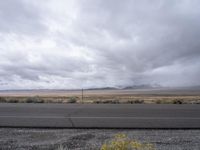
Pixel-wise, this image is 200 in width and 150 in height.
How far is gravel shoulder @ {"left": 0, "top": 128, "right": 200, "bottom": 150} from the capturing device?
8.38 metres

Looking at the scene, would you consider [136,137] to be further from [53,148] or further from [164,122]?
[164,122]

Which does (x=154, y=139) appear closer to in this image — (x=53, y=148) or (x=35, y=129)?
(x=53, y=148)

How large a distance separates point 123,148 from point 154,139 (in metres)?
5.16

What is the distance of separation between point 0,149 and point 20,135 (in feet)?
7.65

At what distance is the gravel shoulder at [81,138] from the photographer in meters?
8.38

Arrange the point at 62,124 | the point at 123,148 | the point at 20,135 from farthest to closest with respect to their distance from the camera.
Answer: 1. the point at 62,124
2. the point at 20,135
3. the point at 123,148

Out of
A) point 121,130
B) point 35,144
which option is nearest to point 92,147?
point 35,144

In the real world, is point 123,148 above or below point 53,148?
above

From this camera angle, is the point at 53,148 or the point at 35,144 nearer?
the point at 53,148

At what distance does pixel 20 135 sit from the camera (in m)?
10.3

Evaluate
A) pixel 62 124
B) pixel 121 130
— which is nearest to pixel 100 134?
pixel 121 130

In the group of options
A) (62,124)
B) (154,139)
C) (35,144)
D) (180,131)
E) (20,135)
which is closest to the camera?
(35,144)

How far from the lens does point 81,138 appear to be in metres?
9.59

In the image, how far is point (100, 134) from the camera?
10.4 metres
